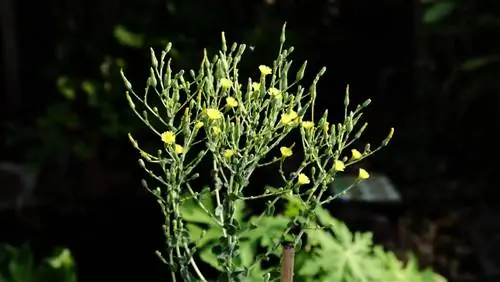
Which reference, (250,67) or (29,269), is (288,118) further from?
(250,67)

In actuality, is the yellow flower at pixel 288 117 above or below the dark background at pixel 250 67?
below

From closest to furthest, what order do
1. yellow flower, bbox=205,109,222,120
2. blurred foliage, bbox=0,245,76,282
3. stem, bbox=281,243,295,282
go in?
yellow flower, bbox=205,109,222,120
stem, bbox=281,243,295,282
blurred foliage, bbox=0,245,76,282

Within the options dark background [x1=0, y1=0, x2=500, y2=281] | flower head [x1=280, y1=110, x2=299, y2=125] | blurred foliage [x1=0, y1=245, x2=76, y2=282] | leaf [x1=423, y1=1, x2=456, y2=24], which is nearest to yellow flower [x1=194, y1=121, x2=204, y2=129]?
flower head [x1=280, y1=110, x2=299, y2=125]

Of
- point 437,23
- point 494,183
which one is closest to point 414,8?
point 437,23

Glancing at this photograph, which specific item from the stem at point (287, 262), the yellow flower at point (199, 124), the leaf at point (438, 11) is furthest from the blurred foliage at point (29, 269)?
the leaf at point (438, 11)

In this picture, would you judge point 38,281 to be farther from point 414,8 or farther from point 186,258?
point 414,8

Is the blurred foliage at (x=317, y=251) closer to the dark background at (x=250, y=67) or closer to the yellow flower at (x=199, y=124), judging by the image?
the yellow flower at (x=199, y=124)

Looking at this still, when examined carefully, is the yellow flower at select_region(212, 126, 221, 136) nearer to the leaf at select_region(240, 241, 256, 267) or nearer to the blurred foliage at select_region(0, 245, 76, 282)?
the leaf at select_region(240, 241, 256, 267)
